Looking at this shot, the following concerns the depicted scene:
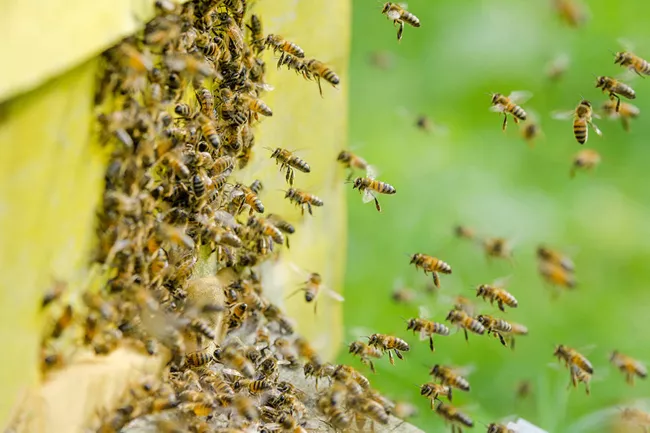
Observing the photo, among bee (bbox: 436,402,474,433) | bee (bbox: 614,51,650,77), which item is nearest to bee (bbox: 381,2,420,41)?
bee (bbox: 614,51,650,77)

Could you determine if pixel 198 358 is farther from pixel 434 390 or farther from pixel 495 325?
pixel 495 325

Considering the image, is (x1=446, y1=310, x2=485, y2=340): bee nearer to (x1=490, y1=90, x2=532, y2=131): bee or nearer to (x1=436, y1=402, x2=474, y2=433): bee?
(x1=436, y1=402, x2=474, y2=433): bee

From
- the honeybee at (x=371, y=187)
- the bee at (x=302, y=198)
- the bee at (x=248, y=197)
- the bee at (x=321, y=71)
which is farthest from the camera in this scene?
the honeybee at (x=371, y=187)

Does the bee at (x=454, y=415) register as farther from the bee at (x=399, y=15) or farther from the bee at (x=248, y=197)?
the bee at (x=399, y=15)

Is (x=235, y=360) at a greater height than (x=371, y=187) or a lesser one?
lesser

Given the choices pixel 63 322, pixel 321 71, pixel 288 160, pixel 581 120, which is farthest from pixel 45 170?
pixel 581 120

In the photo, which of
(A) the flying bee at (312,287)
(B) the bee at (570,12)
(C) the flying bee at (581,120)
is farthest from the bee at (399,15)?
(B) the bee at (570,12)

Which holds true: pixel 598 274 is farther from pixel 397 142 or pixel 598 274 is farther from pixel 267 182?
pixel 267 182


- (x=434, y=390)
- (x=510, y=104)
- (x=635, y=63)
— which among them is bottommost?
(x=434, y=390)
